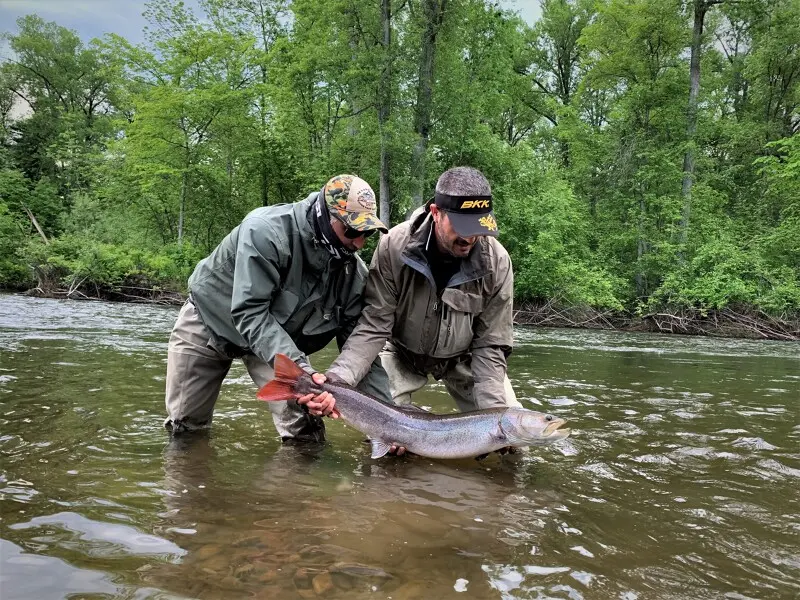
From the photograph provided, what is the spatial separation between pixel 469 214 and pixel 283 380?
1.61 metres

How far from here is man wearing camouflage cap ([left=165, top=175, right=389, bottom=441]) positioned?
3.93 metres

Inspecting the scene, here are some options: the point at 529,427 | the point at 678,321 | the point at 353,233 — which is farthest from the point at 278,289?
the point at 678,321

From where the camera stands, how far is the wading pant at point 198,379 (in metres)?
4.47

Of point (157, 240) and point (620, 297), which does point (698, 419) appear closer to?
point (620, 297)

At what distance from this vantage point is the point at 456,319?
4438mm

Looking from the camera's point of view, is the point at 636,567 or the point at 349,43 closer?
the point at 636,567

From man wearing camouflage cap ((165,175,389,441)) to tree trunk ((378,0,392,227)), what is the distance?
17.4 meters

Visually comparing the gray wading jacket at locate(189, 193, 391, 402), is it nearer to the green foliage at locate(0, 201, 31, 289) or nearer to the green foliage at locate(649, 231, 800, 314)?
the green foliage at locate(649, 231, 800, 314)

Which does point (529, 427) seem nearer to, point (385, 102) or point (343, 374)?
point (343, 374)

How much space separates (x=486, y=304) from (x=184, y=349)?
230cm

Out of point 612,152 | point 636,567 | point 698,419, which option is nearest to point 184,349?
point 636,567

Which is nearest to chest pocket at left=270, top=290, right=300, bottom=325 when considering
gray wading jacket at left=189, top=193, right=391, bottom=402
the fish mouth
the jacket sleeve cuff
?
gray wading jacket at left=189, top=193, right=391, bottom=402

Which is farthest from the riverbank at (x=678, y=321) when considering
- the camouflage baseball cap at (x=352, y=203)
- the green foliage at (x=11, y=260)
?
the green foliage at (x=11, y=260)

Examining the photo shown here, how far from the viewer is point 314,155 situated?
2628 cm
